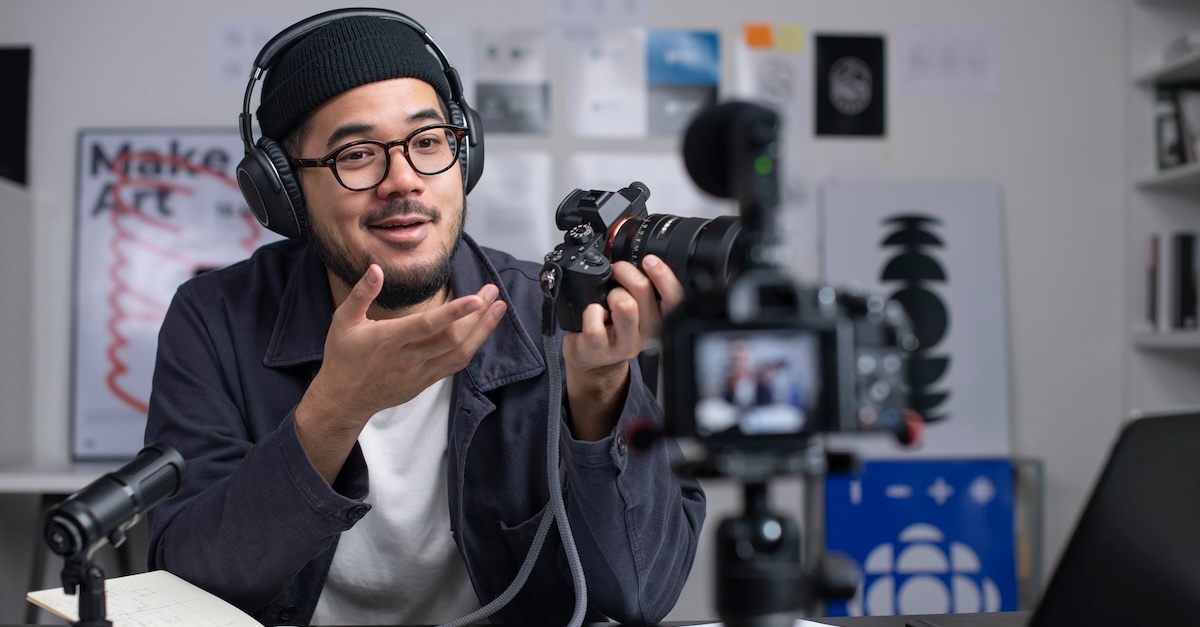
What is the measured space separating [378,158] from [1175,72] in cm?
228

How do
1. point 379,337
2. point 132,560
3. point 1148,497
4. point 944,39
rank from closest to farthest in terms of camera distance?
point 1148,497 → point 379,337 → point 132,560 → point 944,39

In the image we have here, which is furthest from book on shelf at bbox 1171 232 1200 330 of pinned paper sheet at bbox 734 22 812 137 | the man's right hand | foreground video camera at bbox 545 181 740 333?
the man's right hand

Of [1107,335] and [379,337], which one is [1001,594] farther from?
[379,337]

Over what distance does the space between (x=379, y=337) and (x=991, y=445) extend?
209 cm

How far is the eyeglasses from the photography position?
1.14 meters

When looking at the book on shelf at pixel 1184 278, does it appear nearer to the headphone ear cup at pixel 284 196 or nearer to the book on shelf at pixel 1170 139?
the book on shelf at pixel 1170 139

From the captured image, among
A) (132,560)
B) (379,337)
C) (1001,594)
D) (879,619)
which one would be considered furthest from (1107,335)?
(132,560)

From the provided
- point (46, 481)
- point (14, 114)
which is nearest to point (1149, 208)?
point (46, 481)

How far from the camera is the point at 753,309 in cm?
56

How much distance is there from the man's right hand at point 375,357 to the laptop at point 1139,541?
526 millimetres

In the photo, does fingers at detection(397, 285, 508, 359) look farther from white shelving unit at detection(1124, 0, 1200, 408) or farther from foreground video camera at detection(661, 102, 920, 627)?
white shelving unit at detection(1124, 0, 1200, 408)

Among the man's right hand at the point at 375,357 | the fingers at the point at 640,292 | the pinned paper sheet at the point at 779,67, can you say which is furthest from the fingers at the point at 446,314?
the pinned paper sheet at the point at 779,67

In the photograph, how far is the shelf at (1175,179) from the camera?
2371 mm

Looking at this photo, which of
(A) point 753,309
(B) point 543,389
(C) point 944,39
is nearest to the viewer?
(A) point 753,309
